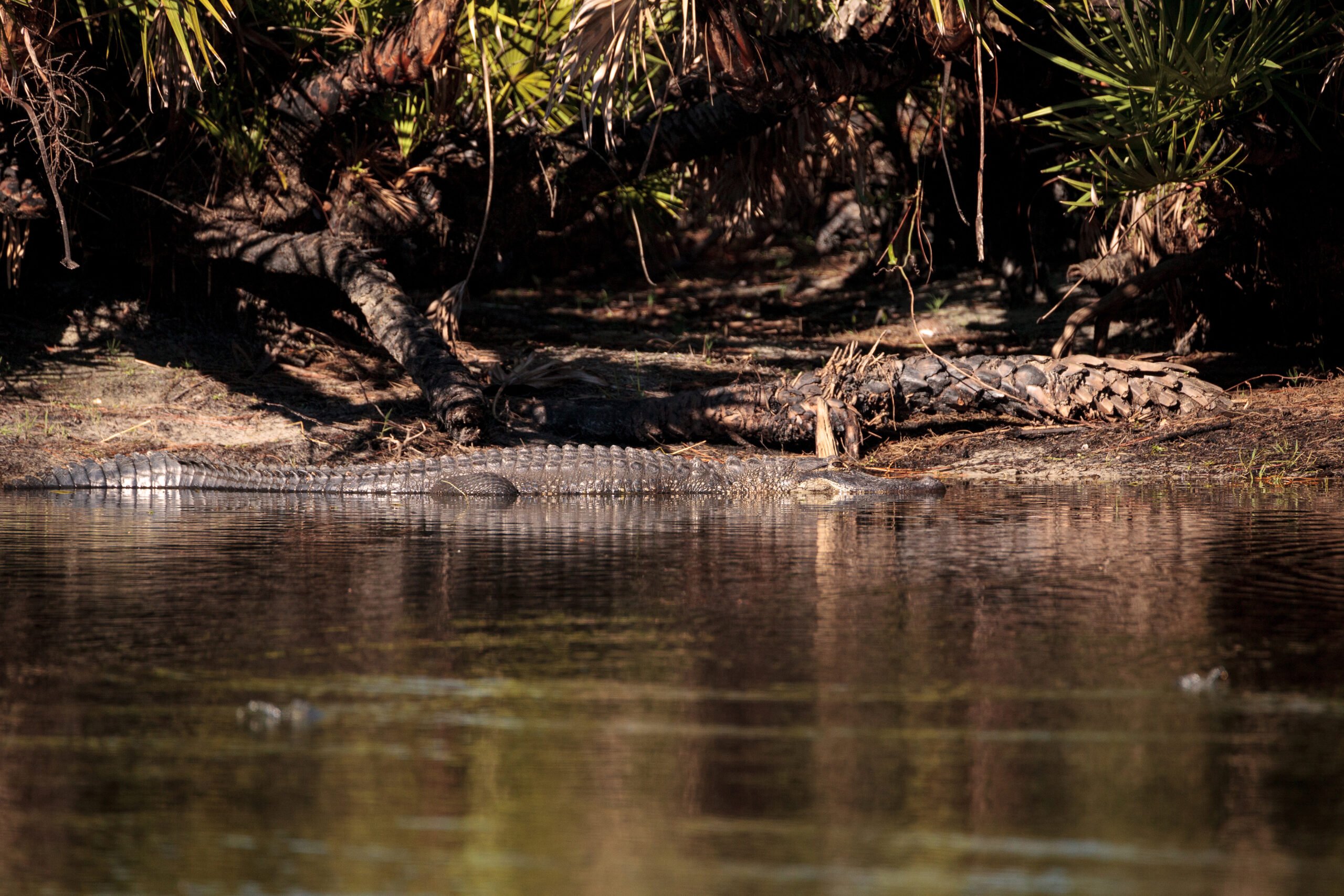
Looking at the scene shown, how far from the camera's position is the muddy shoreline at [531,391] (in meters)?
7.41

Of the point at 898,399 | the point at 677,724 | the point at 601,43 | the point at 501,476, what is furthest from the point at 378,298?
the point at 677,724

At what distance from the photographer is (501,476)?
728 centimetres

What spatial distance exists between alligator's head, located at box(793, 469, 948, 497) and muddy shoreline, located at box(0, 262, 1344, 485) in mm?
554

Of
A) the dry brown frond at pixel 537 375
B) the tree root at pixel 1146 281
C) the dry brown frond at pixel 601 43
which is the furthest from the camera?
the dry brown frond at pixel 537 375

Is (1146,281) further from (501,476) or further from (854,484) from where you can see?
(501,476)

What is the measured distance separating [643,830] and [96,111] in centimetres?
837

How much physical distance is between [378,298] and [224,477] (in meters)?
1.96

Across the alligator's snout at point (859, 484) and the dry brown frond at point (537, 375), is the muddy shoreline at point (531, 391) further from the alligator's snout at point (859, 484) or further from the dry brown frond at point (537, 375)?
the alligator's snout at point (859, 484)

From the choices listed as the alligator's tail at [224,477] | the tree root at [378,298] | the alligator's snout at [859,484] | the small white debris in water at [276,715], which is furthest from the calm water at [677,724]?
the tree root at [378,298]

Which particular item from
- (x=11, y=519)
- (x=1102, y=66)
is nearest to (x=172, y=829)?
(x=11, y=519)

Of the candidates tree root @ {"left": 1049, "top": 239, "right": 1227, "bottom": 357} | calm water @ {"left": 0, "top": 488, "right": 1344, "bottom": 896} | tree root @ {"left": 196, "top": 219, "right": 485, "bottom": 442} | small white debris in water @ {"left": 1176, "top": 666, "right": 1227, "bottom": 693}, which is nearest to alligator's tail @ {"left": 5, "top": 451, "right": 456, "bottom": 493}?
tree root @ {"left": 196, "top": 219, "right": 485, "bottom": 442}

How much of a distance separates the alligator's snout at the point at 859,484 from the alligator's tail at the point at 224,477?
2001mm

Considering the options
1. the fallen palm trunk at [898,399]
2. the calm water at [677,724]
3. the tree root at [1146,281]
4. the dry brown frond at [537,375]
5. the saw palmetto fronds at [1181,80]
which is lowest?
the calm water at [677,724]

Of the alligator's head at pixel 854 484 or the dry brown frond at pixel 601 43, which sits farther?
the alligator's head at pixel 854 484
